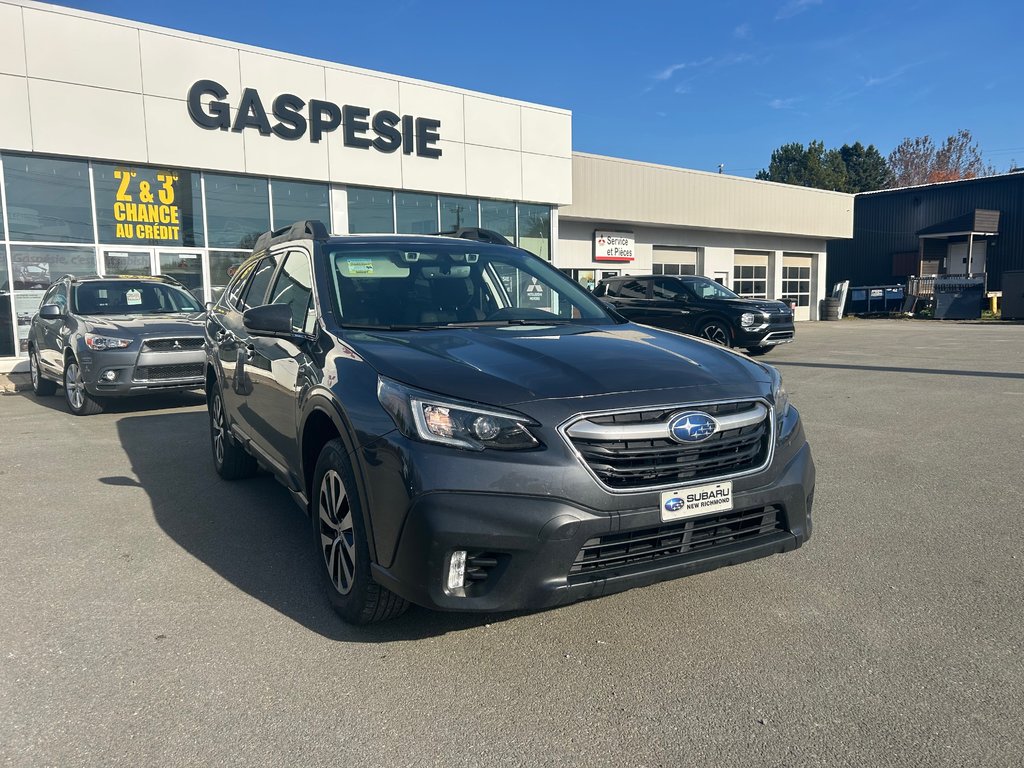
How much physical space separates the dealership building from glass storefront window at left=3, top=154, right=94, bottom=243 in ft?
0.08

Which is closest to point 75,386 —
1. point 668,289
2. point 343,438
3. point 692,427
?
point 343,438

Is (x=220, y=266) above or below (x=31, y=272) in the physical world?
above

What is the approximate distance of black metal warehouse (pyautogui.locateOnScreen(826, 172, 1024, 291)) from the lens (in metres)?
41.8

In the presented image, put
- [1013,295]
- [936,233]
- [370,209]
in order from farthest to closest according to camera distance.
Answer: [936,233] → [1013,295] → [370,209]

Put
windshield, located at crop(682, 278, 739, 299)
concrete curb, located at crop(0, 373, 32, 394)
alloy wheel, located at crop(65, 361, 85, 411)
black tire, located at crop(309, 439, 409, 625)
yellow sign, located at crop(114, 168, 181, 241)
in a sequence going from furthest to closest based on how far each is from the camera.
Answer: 1. windshield, located at crop(682, 278, 739, 299)
2. yellow sign, located at crop(114, 168, 181, 241)
3. concrete curb, located at crop(0, 373, 32, 394)
4. alloy wheel, located at crop(65, 361, 85, 411)
5. black tire, located at crop(309, 439, 409, 625)

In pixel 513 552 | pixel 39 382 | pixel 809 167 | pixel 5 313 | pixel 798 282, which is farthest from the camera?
pixel 809 167

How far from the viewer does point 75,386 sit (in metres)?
9.10

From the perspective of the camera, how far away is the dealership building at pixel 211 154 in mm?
14367

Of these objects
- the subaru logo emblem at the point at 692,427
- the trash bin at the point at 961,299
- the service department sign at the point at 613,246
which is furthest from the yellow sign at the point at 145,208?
the trash bin at the point at 961,299

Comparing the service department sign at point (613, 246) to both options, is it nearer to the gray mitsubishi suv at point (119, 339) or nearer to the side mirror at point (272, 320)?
the gray mitsubishi suv at point (119, 339)

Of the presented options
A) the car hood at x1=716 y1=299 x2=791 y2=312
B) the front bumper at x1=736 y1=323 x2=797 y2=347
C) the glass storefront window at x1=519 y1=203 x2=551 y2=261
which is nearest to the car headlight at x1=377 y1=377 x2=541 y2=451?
the front bumper at x1=736 y1=323 x2=797 y2=347

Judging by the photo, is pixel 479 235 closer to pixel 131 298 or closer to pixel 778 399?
pixel 778 399

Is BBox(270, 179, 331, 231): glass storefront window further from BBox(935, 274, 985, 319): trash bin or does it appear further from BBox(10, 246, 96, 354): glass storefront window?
BBox(935, 274, 985, 319): trash bin

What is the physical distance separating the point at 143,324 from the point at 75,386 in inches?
44.1
